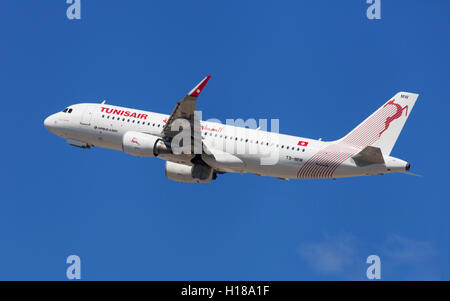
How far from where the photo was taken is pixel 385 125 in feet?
147

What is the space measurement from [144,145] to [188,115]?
13.5 ft

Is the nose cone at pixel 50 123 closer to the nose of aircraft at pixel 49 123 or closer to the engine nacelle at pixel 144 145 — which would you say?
the nose of aircraft at pixel 49 123

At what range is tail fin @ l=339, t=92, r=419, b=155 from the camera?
A: 1756 inches

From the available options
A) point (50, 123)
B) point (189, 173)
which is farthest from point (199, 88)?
point (50, 123)

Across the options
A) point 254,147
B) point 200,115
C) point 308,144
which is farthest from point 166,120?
point 308,144

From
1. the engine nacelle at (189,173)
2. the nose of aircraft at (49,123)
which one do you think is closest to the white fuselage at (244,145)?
the engine nacelle at (189,173)

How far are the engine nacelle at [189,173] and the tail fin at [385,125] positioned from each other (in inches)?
376

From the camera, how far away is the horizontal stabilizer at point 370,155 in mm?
42491

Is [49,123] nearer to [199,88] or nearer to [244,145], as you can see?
[199,88]
